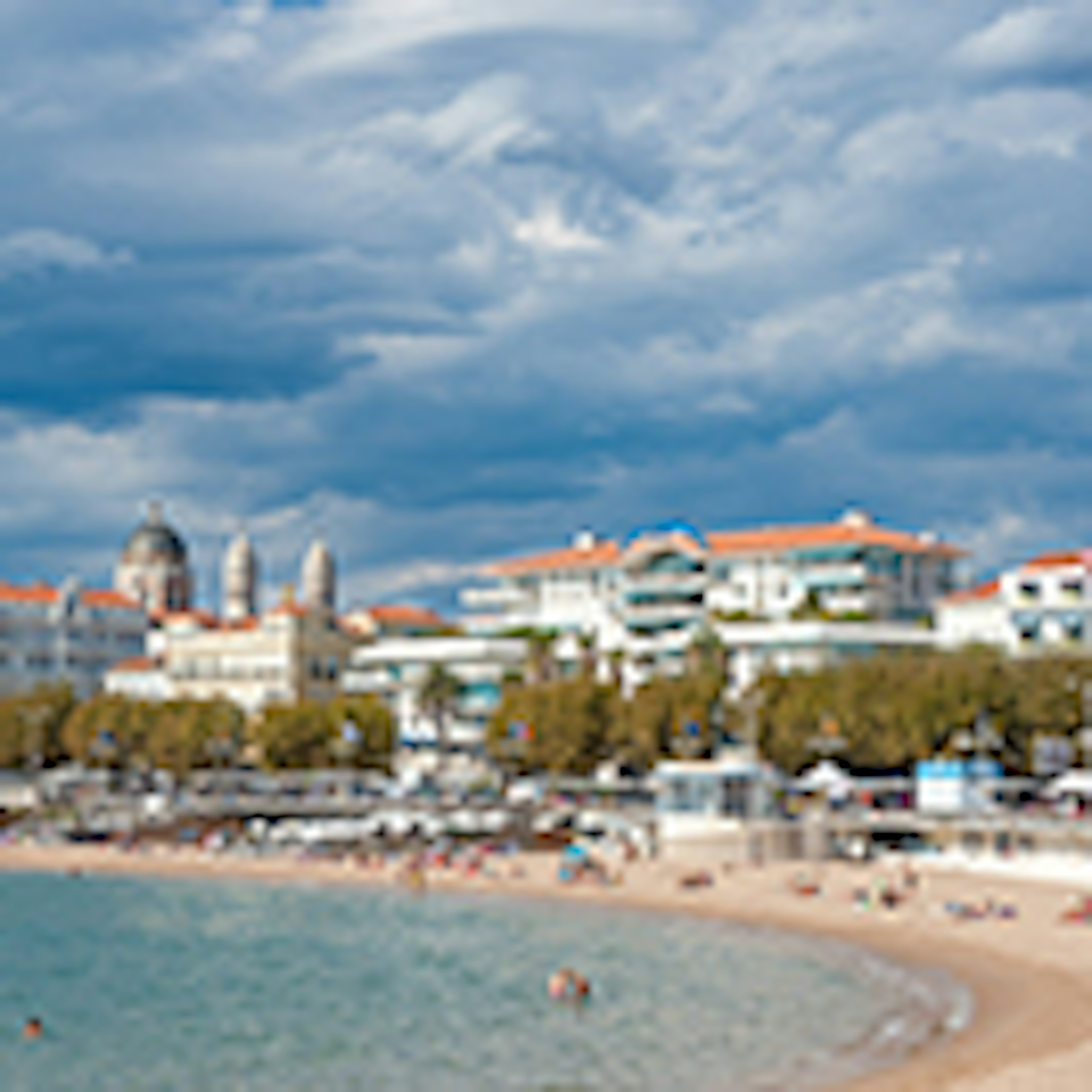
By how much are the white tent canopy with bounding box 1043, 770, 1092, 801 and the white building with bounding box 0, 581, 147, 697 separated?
313ft

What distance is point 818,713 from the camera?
10150 centimetres

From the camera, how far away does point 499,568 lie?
528 feet

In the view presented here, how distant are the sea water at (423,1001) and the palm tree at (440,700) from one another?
52650 millimetres

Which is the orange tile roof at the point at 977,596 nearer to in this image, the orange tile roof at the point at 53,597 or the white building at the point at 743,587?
the white building at the point at 743,587

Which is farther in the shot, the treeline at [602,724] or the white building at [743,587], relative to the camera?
the white building at [743,587]

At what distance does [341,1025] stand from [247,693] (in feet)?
370

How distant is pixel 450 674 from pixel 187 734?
1957cm

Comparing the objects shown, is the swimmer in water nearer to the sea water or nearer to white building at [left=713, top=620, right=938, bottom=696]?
A: the sea water

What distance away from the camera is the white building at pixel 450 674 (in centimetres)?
13950

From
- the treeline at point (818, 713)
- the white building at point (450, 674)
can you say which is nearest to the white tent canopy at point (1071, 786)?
the treeline at point (818, 713)

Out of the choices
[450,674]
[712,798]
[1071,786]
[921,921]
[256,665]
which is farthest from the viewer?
[256,665]

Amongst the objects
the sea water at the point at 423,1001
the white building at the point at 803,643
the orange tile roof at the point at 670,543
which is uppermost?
the orange tile roof at the point at 670,543

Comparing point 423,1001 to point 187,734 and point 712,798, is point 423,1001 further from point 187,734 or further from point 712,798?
point 187,734

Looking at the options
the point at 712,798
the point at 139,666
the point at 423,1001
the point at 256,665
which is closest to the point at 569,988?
the point at 423,1001
